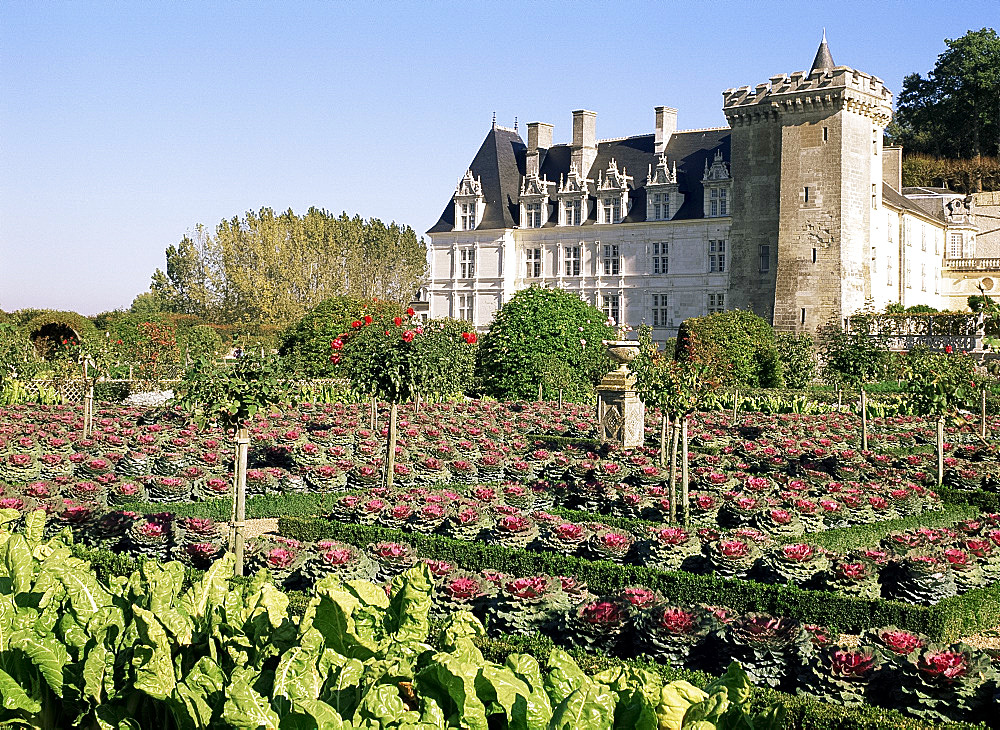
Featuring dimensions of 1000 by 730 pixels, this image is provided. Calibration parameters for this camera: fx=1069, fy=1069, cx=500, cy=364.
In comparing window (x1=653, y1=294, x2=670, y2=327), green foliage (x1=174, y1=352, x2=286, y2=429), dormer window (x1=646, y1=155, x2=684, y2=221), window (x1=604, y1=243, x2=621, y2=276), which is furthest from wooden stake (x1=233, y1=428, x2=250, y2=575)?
window (x1=604, y1=243, x2=621, y2=276)

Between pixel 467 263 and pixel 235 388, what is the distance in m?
42.1

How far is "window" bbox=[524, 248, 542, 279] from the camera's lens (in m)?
51.2

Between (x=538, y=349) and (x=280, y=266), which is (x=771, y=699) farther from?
(x=280, y=266)

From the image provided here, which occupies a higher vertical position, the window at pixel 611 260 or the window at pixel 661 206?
the window at pixel 661 206

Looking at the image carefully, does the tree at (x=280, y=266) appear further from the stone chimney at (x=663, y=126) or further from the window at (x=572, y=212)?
the stone chimney at (x=663, y=126)

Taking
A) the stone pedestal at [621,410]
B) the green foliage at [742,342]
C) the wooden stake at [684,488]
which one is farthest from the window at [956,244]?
the wooden stake at [684,488]

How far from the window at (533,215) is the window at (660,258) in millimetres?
6007

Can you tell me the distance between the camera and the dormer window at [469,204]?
51938mm

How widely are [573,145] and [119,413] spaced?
35.5m

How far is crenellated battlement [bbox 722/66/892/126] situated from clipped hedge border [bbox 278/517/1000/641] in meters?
35.5

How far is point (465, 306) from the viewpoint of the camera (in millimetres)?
51625

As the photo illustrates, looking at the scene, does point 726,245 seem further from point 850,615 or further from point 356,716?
point 356,716

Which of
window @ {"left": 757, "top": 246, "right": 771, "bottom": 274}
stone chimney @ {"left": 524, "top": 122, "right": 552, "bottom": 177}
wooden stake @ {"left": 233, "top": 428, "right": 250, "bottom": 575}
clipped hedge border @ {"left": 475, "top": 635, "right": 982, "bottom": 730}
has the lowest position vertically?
clipped hedge border @ {"left": 475, "top": 635, "right": 982, "bottom": 730}

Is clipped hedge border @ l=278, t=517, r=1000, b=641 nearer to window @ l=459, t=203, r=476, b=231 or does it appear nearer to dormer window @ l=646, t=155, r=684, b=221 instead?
dormer window @ l=646, t=155, r=684, b=221
